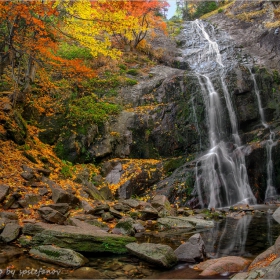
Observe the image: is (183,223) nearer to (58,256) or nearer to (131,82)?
(58,256)

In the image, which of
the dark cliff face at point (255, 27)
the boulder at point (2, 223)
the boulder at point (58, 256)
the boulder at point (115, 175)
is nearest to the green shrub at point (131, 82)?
the boulder at point (115, 175)

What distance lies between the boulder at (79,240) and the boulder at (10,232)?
45 centimetres

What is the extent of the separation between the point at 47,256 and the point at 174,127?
10397mm

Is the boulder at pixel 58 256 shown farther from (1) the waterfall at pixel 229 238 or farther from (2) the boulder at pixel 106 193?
(2) the boulder at pixel 106 193

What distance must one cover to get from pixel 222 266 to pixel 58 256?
2703 mm

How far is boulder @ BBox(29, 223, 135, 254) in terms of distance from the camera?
5.14m

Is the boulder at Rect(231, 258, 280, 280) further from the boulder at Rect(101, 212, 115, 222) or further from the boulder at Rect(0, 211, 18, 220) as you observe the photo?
the boulder at Rect(0, 211, 18, 220)

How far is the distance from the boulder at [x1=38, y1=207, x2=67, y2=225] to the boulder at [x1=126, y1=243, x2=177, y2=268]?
1.86 meters

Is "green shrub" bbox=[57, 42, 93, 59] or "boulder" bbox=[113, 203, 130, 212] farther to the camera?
"green shrub" bbox=[57, 42, 93, 59]

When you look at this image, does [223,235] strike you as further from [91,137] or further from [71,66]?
[71,66]

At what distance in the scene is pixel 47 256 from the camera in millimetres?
4695

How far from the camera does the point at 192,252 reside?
5.02 meters

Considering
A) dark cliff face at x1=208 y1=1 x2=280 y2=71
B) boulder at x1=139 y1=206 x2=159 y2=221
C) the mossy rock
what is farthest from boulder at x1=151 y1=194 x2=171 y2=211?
dark cliff face at x1=208 y1=1 x2=280 y2=71

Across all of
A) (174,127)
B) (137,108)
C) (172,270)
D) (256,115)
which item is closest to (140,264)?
(172,270)
